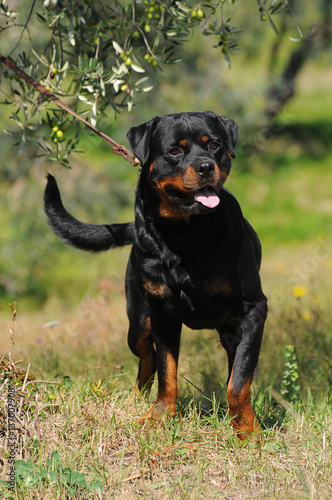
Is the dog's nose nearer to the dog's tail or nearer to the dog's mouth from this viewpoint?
the dog's mouth

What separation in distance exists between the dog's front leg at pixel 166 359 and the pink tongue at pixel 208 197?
77cm

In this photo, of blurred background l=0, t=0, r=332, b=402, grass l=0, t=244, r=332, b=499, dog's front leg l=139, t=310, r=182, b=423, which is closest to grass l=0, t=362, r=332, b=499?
grass l=0, t=244, r=332, b=499

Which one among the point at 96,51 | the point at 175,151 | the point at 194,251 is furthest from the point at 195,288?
the point at 96,51

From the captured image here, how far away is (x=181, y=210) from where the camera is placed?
11.5ft

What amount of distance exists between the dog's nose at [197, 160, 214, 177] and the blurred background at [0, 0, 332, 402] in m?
0.71

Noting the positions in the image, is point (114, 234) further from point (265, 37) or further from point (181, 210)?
point (265, 37)

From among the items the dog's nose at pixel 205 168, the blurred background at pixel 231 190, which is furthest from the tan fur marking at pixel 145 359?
the dog's nose at pixel 205 168

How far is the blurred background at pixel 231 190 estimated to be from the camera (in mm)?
5391

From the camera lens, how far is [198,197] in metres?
3.39

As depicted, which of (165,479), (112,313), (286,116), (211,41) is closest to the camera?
(165,479)

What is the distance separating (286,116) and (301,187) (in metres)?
2.96

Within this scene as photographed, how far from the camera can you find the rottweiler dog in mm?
3451

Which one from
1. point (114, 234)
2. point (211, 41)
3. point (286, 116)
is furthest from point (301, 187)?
point (114, 234)

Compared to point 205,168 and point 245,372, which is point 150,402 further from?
point 205,168
